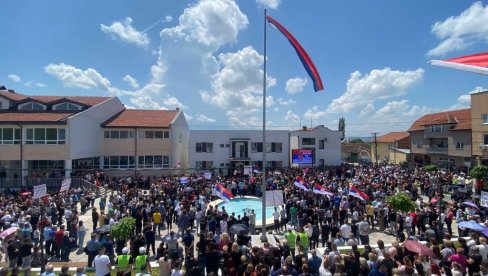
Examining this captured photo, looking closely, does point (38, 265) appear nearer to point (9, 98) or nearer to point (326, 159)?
point (9, 98)

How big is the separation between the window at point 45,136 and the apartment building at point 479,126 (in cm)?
4652

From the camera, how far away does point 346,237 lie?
553 inches

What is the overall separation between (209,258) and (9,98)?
3584 centimetres

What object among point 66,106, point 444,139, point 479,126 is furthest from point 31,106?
point 444,139

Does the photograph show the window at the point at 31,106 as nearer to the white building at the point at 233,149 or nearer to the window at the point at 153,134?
the window at the point at 153,134

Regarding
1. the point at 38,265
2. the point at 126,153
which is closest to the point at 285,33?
the point at 38,265

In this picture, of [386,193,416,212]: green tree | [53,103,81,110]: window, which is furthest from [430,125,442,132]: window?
[53,103,81,110]: window

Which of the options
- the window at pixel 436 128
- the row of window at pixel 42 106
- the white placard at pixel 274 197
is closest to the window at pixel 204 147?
the row of window at pixel 42 106

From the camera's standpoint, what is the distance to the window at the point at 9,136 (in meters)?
30.7

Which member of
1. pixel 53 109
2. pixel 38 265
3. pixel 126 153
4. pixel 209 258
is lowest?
pixel 38 265

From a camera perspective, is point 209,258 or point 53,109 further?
point 53,109

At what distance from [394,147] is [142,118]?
46693 mm

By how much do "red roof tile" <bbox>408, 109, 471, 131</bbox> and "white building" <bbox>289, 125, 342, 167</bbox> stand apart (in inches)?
559

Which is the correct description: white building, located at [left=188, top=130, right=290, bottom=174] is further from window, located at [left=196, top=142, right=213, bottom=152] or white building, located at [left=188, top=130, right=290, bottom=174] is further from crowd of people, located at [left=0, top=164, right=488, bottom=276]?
crowd of people, located at [left=0, top=164, right=488, bottom=276]
